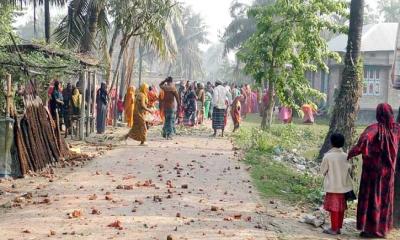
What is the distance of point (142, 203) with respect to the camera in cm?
838

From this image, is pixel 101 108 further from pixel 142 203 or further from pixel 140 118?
pixel 142 203

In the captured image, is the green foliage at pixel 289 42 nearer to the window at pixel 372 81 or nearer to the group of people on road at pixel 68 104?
the group of people on road at pixel 68 104

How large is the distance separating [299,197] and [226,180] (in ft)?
4.91

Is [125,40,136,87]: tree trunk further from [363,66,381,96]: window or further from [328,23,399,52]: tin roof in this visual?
[363,66,381,96]: window

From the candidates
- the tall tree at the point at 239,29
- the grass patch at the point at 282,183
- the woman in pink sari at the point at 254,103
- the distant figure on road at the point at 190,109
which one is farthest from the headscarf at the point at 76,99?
the tall tree at the point at 239,29

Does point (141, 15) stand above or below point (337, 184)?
above

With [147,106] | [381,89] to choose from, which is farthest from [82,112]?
[381,89]

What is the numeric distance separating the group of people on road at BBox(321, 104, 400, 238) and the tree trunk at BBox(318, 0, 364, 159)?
642 cm

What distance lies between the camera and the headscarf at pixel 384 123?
7516 millimetres

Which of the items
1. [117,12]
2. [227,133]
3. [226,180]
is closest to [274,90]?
[227,133]

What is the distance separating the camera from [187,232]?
6922 millimetres

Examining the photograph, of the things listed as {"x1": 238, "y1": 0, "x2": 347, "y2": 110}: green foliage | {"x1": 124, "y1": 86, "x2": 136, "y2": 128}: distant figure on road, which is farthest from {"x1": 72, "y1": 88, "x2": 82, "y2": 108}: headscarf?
{"x1": 238, "y1": 0, "x2": 347, "y2": 110}: green foliage

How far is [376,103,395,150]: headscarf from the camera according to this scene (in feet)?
24.7

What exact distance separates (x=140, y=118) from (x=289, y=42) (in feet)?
19.6
